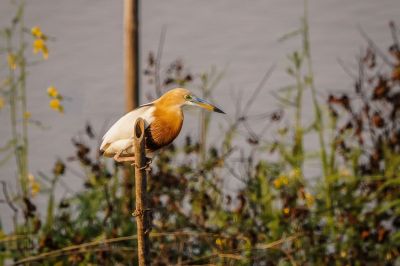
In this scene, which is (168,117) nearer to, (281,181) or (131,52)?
(281,181)

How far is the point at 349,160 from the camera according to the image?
373cm

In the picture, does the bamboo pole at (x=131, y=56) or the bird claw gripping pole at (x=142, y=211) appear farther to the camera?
the bamboo pole at (x=131, y=56)

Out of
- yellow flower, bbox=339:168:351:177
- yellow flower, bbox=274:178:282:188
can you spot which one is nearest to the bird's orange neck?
yellow flower, bbox=274:178:282:188

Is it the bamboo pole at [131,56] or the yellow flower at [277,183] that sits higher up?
the bamboo pole at [131,56]

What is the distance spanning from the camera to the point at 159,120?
1.99 metres

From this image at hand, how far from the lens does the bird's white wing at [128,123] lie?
201cm

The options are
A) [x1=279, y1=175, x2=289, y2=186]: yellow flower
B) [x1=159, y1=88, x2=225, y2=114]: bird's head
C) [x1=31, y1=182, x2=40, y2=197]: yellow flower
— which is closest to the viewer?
[x1=159, y1=88, x2=225, y2=114]: bird's head

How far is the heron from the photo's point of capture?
6.48ft

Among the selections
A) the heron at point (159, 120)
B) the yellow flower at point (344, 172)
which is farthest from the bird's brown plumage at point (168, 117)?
the yellow flower at point (344, 172)

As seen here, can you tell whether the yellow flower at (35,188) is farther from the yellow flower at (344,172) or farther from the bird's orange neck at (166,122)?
the bird's orange neck at (166,122)

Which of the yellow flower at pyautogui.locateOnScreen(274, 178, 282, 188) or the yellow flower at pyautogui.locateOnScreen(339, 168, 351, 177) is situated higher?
the yellow flower at pyautogui.locateOnScreen(339, 168, 351, 177)

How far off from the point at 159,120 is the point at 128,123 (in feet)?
0.28

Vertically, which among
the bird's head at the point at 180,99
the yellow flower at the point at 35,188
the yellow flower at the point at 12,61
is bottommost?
the yellow flower at the point at 35,188

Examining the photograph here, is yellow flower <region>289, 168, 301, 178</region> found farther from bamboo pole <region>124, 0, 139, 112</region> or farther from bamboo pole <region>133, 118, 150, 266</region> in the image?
bamboo pole <region>133, 118, 150, 266</region>
